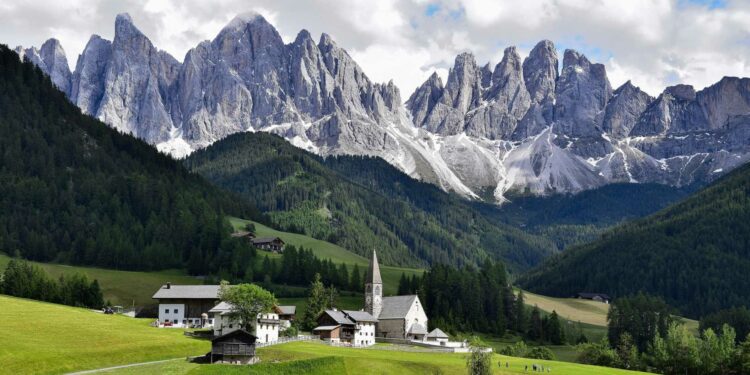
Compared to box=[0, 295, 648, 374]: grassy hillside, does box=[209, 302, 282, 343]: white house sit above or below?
above

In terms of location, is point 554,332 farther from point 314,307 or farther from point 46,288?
point 46,288

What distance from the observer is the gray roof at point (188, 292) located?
15112cm

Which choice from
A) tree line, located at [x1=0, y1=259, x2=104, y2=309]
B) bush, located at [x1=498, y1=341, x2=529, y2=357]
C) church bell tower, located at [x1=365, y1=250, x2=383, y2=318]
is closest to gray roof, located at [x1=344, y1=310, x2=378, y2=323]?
church bell tower, located at [x1=365, y1=250, x2=383, y2=318]

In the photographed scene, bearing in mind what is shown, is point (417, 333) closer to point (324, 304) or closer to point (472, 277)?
point (324, 304)

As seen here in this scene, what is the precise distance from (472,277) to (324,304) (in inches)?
1993

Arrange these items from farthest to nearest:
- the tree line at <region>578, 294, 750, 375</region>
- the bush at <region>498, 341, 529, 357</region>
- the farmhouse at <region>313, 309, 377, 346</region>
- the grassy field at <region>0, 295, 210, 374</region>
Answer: the bush at <region>498, 341, 529, 357</region> → the farmhouse at <region>313, 309, 377, 346</region> → the tree line at <region>578, 294, 750, 375</region> → the grassy field at <region>0, 295, 210, 374</region>

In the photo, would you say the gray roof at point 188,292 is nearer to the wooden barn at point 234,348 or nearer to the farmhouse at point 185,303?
the farmhouse at point 185,303

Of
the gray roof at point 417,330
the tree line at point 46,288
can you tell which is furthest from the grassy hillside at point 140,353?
the tree line at point 46,288

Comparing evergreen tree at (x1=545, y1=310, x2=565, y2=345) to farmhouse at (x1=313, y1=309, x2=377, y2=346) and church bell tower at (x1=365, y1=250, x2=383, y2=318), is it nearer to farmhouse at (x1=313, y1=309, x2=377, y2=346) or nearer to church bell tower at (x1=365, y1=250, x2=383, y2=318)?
church bell tower at (x1=365, y1=250, x2=383, y2=318)

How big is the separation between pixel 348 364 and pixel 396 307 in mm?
54728

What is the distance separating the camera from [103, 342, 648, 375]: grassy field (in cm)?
9556

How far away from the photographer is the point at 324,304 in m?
162

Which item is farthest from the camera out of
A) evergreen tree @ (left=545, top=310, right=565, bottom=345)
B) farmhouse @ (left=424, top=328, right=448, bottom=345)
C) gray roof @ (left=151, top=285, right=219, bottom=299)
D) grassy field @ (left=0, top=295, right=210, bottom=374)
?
evergreen tree @ (left=545, top=310, right=565, bottom=345)

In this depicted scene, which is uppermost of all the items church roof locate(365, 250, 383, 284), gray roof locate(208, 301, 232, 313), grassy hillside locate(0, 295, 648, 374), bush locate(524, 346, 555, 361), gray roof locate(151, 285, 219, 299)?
church roof locate(365, 250, 383, 284)
